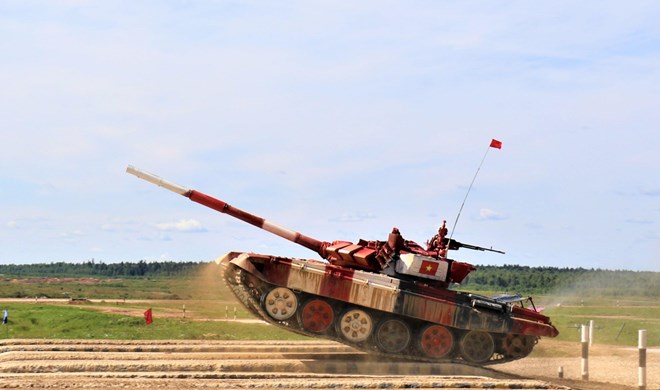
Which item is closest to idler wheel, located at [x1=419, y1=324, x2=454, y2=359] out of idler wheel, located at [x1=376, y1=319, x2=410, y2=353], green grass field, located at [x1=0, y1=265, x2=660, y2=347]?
idler wheel, located at [x1=376, y1=319, x2=410, y2=353]

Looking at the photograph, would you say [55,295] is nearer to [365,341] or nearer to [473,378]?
[365,341]

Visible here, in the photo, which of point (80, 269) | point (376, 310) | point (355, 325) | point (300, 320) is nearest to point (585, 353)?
point (376, 310)

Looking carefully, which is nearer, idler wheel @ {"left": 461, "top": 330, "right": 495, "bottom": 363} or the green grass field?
idler wheel @ {"left": 461, "top": 330, "right": 495, "bottom": 363}

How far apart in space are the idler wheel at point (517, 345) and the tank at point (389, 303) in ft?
0.10

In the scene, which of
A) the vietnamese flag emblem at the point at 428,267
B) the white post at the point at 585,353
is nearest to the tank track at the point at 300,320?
the vietnamese flag emblem at the point at 428,267

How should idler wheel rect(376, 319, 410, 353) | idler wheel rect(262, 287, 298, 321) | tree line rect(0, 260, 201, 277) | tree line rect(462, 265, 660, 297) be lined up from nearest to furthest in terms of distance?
1. idler wheel rect(262, 287, 298, 321)
2. idler wheel rect(376, 319, 410, 353)
3. tree line rect(462, 265, 660, 297)
4. tree line rect(0, 260, 201, 277)

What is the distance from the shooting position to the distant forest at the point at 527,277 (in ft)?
127

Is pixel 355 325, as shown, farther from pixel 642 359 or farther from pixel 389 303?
pixel 642 359

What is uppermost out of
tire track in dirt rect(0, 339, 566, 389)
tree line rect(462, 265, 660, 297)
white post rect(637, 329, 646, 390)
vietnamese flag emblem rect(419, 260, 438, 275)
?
tree line rect(462, 265, 660, 297)

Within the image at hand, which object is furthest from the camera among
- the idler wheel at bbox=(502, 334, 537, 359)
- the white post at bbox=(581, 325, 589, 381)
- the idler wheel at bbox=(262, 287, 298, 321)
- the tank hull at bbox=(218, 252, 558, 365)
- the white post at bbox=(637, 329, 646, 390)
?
the idler wheel at bbox=(502, 334, 537, 359)

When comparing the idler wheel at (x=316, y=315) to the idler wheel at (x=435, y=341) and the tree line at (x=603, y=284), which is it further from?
the tree line at (x=603, y=284)

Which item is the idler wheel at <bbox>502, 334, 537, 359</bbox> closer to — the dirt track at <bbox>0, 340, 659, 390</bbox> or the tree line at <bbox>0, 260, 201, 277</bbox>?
the dirt track at <bbox>0, 340, 659, 390</bbox>

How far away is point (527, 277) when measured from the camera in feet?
274

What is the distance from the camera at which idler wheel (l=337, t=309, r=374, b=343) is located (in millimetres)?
29984
